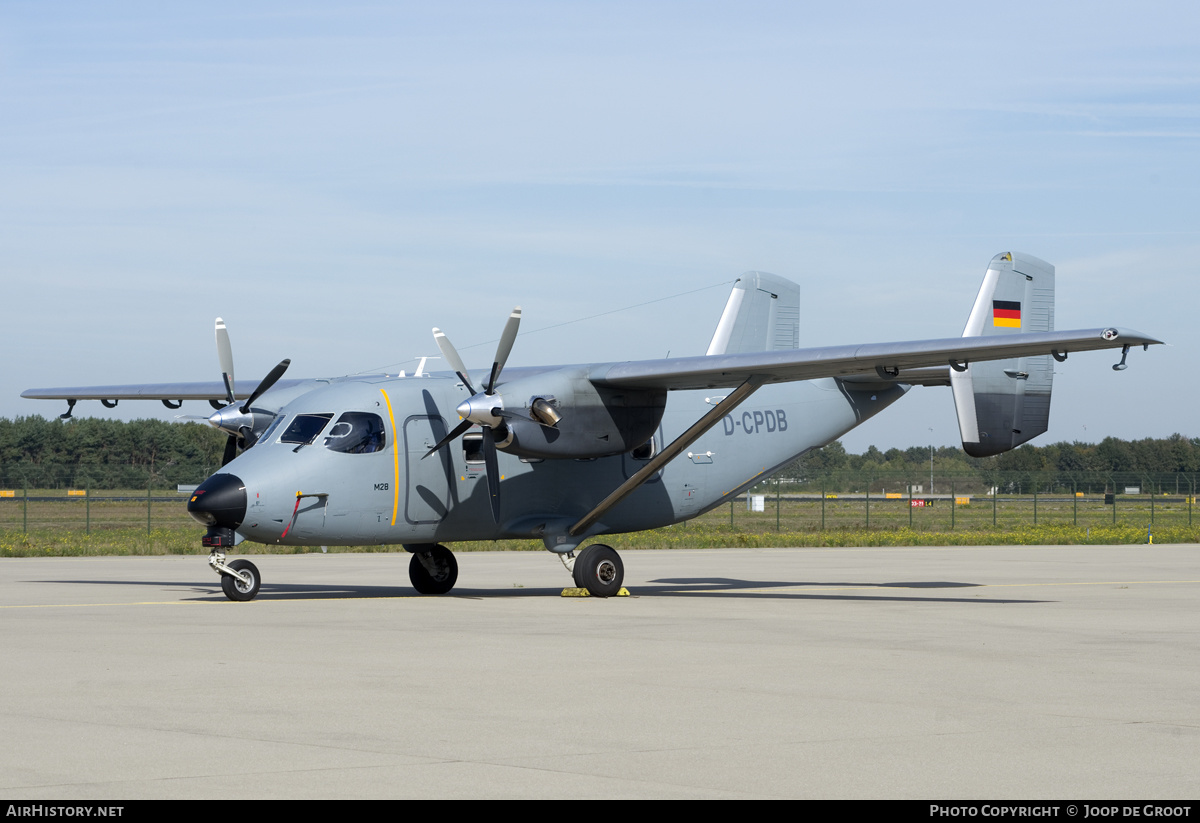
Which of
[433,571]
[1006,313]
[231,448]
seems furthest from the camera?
[1006,313]

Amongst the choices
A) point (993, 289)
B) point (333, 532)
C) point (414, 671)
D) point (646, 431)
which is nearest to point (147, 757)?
point (414, 671)

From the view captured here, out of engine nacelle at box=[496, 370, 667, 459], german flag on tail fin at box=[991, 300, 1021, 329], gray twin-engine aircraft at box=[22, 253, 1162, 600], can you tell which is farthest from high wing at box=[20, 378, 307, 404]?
german flag on tail fin at box=[991, 300, 1021, 329]

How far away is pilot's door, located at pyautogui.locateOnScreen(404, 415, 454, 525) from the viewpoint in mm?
19906

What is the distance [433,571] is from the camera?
872 inches

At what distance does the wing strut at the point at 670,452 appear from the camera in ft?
66.7

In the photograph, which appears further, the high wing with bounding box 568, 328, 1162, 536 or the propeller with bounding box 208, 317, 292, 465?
the propeller with bounding box 208, 317, 292, 465

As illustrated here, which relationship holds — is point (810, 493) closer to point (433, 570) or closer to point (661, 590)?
point (661, 590)

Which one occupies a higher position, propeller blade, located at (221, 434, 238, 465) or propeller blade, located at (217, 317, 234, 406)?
propeller blade, located at (217, 317, 234, 406)

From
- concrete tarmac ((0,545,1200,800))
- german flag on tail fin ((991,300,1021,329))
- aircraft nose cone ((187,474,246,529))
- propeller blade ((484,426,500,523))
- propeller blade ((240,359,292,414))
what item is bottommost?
concrete tarmac ((0,545,1200,800))

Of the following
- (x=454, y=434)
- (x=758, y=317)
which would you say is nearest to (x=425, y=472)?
(x=454, y=434)

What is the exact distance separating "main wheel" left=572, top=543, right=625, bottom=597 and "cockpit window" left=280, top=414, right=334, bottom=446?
4.64m

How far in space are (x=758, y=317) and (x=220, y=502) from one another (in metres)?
11.8

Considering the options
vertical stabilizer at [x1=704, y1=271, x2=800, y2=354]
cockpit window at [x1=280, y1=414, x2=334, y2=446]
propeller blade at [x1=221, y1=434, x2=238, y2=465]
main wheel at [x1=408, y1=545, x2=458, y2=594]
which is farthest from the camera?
vertical stabilizer at [x1=704, y1=271, x2=800, y2=354]

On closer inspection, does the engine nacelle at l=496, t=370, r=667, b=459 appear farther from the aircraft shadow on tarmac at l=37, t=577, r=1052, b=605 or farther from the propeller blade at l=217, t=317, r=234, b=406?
the propeller blade at l=217, t=317, r=234, b=406
